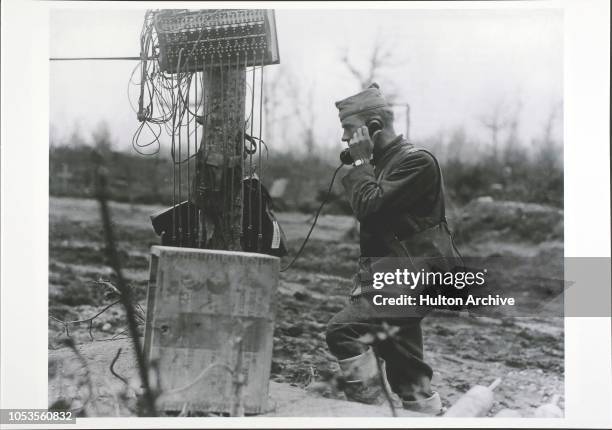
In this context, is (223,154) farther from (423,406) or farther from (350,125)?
(423,406)

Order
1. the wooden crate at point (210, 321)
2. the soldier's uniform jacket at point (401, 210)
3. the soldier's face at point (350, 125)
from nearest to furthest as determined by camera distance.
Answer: the wooden crate at point (210, 321), the soldier's uniform jacket at point (401, 210), the soldier's face at point (350, 125)

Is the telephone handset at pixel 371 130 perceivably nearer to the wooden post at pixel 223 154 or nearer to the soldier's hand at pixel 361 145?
the soldier's hand at pixel 361 145

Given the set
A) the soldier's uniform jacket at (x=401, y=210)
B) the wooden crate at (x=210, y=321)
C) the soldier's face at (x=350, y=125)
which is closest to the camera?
the wooden crate at (x=210, y=321)

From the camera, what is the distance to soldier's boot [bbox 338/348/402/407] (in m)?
4.75

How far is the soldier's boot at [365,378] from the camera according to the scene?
15.6ft

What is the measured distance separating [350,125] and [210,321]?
5.33 feet

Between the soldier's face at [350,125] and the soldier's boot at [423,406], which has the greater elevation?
the soldier's face at [350,125]

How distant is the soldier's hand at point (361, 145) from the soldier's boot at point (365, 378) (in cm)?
131

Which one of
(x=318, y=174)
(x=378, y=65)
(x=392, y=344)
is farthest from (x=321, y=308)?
(x=378, y=65)

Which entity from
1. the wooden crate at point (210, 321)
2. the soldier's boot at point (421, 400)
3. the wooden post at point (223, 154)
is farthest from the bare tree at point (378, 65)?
the soldier's boot at point (421, 400)

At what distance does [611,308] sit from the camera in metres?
4.93

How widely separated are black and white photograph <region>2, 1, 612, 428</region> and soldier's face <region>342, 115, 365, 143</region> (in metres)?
0.01

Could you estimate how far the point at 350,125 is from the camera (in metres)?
4.85

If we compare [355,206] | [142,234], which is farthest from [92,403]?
[355,206]
